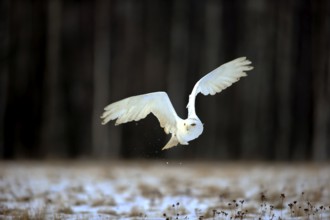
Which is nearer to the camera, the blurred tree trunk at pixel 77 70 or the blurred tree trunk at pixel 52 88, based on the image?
the blurred tree trunk at pixel 52 88

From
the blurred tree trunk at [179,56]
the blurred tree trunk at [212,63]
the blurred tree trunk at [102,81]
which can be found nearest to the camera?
the blurred tree trunk at [102,81]

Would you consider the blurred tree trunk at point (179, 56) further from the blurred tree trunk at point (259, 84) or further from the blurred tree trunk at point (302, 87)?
the blurred tree trunk at point (302, 87)

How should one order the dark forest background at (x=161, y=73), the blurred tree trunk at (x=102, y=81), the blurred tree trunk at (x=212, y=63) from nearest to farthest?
the blurred tree trunk at (x=102, y=81) → the dark forest background at (x=161, y=73) → the blurred tree trunk at (x=212, y=63)

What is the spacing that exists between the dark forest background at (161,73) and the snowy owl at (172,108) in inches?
591

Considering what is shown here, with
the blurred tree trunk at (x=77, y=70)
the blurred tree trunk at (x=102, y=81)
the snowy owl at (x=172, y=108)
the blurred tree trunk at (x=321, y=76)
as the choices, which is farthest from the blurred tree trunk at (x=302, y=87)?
the snowy owl at (x=172, y=108)

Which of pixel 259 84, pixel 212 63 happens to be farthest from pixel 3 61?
pixel 259 84

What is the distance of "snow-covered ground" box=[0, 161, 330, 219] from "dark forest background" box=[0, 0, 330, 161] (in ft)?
28.3

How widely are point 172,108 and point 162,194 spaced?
3.30m

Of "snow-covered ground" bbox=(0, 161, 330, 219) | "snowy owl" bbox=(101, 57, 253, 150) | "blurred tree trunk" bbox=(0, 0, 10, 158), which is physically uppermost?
"blurred tree trunk" bbox=(0, 0, 10, 158)

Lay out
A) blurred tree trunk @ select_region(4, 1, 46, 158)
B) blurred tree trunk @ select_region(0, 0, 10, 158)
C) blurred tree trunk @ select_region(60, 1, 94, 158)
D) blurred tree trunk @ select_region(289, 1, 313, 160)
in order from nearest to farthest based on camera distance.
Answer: blurred tree trunk @ select_region(0, 0, 10, 158)
blurred tree trunk @ select_region(4, 1, 46, 158)
blurred tree trunk @ select_region(289, 1, 313, 160)
blurred tree trunk @ select_region(60, 1, 94, 158)

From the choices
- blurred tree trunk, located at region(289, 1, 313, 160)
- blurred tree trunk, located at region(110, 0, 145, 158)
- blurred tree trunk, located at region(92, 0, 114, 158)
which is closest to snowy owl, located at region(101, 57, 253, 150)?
blurred tree trunk, located at region(92, 0, 114, 158)

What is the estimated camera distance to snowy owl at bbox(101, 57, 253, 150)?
7875 millimetres

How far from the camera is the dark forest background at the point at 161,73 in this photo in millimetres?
24500

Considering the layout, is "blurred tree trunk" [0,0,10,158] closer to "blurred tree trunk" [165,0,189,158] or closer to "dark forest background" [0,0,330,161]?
"dark forest background" [0,0,330,161]
